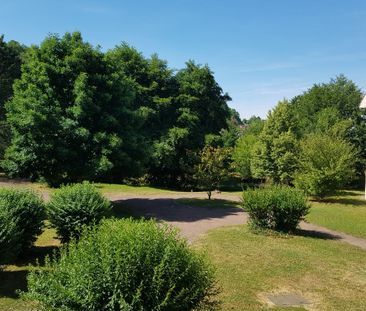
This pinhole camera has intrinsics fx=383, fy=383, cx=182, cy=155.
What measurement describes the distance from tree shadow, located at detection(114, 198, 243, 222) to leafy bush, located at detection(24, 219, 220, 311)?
41.8 feet

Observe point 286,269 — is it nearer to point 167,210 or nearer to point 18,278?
point 18,278

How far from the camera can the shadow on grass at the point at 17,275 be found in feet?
29.4

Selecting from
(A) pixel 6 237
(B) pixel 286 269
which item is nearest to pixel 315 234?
(B) pixel 286 269

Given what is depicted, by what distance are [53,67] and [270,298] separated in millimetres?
14892

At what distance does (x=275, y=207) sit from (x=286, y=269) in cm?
459

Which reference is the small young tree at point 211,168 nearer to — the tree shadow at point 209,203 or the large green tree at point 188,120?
the tree shadow at point 209,203

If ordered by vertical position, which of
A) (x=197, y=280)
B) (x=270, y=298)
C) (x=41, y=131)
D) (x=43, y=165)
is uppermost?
(x=41, y=131)

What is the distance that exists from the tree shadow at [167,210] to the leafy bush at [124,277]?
12730 mm

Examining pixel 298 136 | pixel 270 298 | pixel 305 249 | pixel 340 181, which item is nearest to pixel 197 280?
pixel 270 298

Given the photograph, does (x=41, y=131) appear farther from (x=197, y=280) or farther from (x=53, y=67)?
(x=197, y=280)

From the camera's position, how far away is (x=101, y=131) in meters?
18.9

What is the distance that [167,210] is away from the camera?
20.9 meters

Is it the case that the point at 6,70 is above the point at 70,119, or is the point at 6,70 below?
above

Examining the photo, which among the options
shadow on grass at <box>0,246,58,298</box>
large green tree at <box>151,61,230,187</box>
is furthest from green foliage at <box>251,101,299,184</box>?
shadow on grass at <box>0,246,58,298</box>
